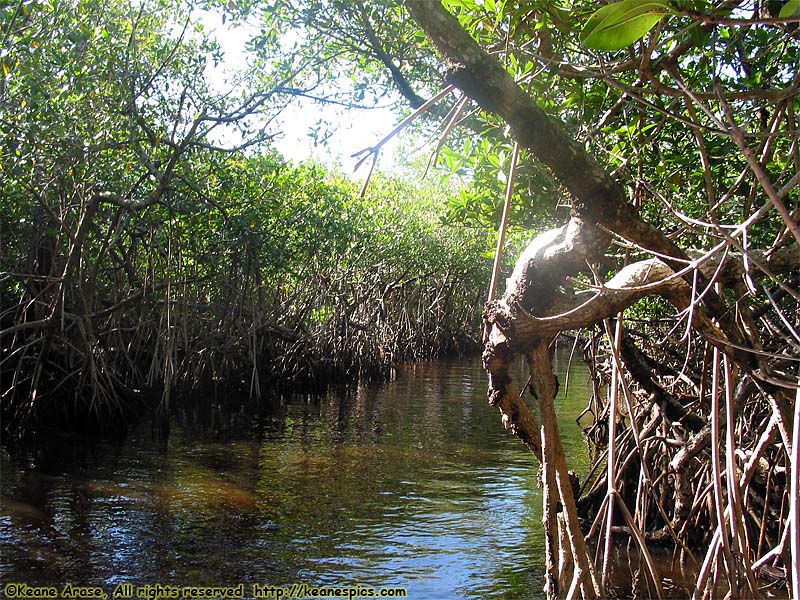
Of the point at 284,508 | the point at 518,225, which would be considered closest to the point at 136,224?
the point at 284,508

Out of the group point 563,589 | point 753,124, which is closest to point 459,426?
point 753,124

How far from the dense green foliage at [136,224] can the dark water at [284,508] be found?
41.7 inches

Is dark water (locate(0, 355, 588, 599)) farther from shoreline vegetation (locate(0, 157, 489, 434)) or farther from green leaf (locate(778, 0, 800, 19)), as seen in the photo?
green leaf (locate(778, 0, 800, 19))

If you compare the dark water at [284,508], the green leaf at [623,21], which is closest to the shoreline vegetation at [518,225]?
the green leaf at [623,21]

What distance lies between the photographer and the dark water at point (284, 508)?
201 inches

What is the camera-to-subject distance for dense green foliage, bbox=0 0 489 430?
6547mm

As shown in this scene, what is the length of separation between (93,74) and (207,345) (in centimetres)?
473

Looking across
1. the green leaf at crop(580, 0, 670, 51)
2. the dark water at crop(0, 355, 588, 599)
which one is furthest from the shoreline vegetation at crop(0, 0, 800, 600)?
the dark water at crop(0, 355, 588, 599)

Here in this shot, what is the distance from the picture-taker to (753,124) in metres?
3.96

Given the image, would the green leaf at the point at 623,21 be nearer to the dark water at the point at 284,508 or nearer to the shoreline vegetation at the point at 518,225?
the shoreline vegetation at the point at 518,225

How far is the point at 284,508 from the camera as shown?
6.58m

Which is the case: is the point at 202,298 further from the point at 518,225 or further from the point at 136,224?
the point at 518,225

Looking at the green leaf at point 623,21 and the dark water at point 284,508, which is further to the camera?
the dark water at point 284,508

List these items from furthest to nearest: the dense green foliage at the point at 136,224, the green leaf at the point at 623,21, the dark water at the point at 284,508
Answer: the dense green foliage at the point at 136,224
the dark water at the point at 284,508
the green leaf at the point at 623,21
